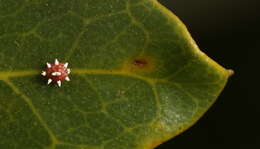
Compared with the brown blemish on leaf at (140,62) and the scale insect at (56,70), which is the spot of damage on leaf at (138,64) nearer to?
the brown blemish on leaf at (140,62)

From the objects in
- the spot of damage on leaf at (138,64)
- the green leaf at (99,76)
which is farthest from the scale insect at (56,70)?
the spot of damage on leaf at (138,64)

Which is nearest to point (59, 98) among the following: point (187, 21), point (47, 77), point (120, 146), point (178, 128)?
point (47, 77)

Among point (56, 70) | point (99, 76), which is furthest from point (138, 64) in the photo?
point (56, 70)

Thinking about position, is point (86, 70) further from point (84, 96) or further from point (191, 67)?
point (191, 67)

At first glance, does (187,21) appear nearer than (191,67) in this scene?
No

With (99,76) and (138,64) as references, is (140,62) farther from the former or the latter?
(99,76)

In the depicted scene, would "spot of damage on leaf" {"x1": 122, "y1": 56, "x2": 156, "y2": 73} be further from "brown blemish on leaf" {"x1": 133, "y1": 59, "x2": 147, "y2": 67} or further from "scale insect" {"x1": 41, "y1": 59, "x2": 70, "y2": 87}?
"scale insect" {"x1": 41, "y1": 59, "x2": 70, "y2": 87}
